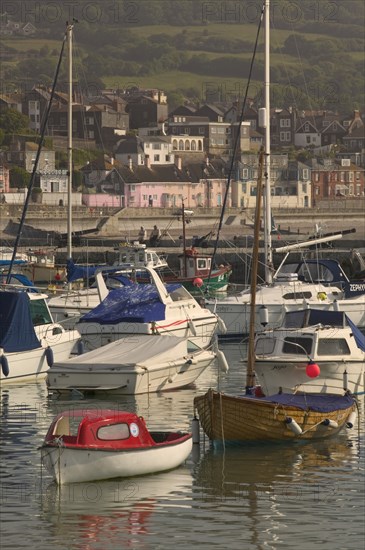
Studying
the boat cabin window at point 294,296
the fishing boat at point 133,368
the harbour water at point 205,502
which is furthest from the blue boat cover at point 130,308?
the harbour water at point 205,502

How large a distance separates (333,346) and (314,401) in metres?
2.43

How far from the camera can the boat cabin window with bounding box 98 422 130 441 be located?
69.0 feet

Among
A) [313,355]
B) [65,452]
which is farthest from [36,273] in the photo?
[65,452]

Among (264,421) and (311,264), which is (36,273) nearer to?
(311,264)

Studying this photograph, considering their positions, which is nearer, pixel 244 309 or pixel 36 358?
pixel 36 358

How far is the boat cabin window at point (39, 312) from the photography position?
32312 millimetres

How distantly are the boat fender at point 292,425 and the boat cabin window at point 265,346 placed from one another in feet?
11.8

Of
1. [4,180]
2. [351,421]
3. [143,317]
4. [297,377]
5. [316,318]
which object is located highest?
[4,180]

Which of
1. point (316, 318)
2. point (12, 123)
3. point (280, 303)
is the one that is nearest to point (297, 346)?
point (316, 318)

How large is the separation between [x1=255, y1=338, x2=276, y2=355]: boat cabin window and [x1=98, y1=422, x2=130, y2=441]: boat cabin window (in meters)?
6.64

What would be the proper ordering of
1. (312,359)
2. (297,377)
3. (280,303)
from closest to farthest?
(297,377) < (312,359) < (280,303)

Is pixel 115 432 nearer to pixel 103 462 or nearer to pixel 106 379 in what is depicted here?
pixel 103 462

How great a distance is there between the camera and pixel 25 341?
30.6 metres

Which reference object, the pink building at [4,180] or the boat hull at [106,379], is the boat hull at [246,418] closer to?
the boat hull at [106,379]
